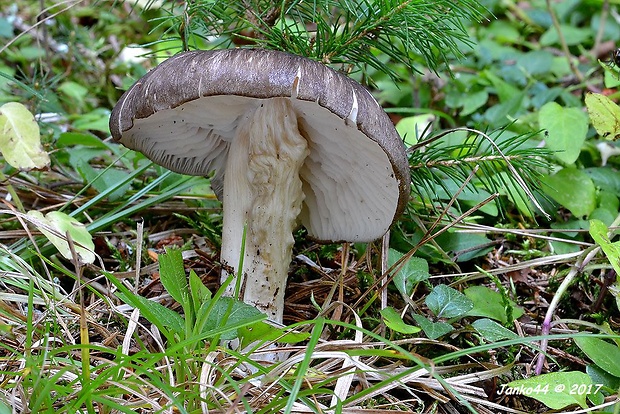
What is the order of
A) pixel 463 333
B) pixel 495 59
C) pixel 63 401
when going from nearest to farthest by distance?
1. pixel 63 401
2. pixel 463 333
3. pixel 495 59

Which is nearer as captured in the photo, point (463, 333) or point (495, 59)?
point (463, 333)

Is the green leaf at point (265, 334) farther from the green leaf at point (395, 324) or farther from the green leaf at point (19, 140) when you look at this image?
the green leaf at point (19, 140)

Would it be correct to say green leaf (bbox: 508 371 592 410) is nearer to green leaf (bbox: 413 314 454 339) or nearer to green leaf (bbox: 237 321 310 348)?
green leaf (bbox: 413 314 454 339)

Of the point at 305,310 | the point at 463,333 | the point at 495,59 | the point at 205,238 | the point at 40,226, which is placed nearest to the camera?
the point at 40,226

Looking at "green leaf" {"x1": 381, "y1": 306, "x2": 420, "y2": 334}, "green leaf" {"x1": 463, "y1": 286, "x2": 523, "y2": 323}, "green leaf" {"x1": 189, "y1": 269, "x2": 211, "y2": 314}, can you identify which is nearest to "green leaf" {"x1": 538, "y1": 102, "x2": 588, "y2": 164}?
"green leaf" {"x1": 463, "y1": 286, "x2": 523, "y2": 323}

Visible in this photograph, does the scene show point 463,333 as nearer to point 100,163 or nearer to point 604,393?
point 604,393

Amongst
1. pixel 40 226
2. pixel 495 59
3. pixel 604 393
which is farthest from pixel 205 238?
pixel 495 59

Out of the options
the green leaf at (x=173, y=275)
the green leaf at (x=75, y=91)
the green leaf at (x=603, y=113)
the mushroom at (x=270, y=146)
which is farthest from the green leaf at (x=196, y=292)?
the green leaf at (x=75, y=91)
